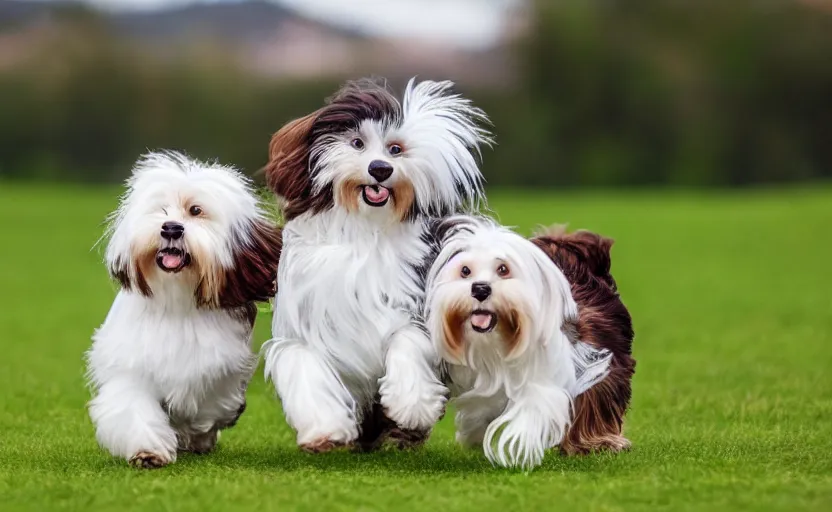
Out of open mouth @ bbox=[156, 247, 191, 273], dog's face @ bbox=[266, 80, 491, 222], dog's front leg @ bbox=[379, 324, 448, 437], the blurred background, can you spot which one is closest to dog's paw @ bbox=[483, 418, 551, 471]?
dog's front leg @ bbox=[379, 324, 448, 437]

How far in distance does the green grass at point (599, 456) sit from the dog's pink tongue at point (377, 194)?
2.92ft

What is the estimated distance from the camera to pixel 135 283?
15.7ft

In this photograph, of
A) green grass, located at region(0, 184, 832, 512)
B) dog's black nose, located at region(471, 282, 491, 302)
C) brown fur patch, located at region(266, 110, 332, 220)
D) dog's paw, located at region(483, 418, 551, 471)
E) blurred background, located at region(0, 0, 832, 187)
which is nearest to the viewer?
green grass, located at region(0, 184, 832, 512)

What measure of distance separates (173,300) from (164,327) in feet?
0.35

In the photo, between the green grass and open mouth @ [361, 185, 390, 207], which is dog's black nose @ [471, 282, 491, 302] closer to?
open mouth @ [361, 185, 390, 207]

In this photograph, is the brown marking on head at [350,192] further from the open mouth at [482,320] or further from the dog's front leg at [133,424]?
the dog's front leg at [133,424]

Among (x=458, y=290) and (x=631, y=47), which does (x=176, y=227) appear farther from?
(x=631, y=47)

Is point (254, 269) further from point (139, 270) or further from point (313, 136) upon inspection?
point (313, 136)

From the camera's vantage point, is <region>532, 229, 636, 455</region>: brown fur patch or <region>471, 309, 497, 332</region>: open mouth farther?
<region>532, 229, 636, 455</region>: brown fur patch

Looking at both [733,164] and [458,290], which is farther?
[733,164]

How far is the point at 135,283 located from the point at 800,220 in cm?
1532

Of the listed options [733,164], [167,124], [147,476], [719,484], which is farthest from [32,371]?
[733,164]

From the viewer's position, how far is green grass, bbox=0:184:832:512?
162 inches

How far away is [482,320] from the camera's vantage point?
458cm
